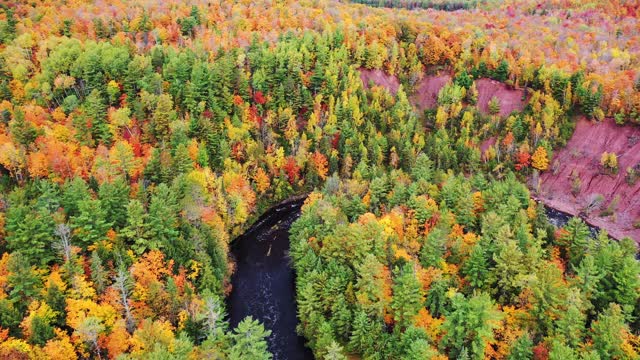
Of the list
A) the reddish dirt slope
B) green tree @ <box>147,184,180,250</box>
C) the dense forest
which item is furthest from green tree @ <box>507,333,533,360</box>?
the reddish dirt slope

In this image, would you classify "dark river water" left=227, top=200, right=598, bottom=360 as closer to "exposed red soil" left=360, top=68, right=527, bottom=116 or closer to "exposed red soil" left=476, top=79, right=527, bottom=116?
"exposed red soil" left=476, top=79, right=527, bottom=116

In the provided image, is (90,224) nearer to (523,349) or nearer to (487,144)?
(523,349)

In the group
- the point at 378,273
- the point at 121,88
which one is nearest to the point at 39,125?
the point at 121,88

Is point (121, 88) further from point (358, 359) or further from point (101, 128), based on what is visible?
point (358, 359)

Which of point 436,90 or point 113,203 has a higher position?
point 113,203

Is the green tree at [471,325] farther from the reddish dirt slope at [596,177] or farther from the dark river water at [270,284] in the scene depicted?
the reddish dirt slope at [596,177]

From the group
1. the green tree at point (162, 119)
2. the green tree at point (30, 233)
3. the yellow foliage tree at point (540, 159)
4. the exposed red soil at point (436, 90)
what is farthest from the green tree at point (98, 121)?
the yellow foliage tree at point (540, 159)

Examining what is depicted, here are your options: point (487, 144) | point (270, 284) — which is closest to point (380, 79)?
point (487, 144)
